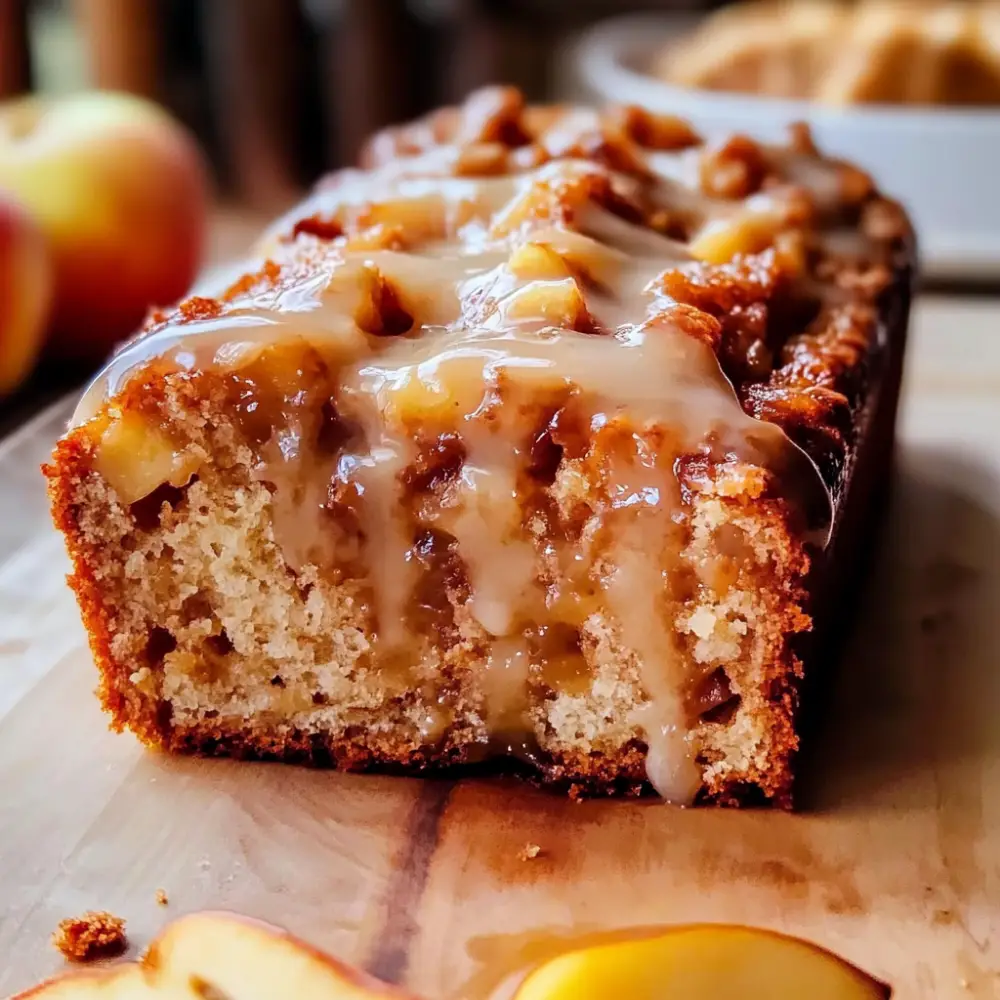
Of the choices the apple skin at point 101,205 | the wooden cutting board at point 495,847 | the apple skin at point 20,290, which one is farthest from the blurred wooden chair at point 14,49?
the wooden cutting board at point 495,847

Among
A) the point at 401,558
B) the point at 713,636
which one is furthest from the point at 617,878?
the point at 401,558

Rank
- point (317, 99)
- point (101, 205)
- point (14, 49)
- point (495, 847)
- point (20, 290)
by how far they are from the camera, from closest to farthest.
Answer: point (495, 847) < point (20, 290) < point (101, 205) < point (14, 49) < point (317, 99)

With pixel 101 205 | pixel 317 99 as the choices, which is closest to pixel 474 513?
pixel 101 205

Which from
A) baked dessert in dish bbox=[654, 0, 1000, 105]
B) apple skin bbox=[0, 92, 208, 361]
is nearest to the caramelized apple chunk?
apple skin bbox=[0, 92, 208, 361]

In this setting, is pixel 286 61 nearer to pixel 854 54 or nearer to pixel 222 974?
pixel 854 54

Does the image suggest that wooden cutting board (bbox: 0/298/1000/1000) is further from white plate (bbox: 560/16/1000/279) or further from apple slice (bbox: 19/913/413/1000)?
white plate (bbox: 560/16/1000/279)

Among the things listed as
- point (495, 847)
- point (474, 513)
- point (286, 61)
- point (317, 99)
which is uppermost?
point (474, 513)
